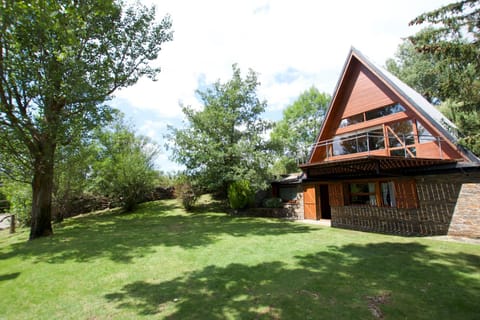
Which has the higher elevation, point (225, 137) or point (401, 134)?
point (225, 137)

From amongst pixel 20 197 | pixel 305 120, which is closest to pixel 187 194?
pixel 20 197

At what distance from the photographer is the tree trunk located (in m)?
10.0

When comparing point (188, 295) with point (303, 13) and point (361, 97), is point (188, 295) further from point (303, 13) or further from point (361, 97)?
point (361, 97)

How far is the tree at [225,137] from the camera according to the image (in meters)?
15.9

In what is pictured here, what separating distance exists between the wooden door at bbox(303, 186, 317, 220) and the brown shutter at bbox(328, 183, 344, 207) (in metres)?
1.47

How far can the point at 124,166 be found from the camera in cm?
1789

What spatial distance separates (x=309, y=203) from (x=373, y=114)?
652cm

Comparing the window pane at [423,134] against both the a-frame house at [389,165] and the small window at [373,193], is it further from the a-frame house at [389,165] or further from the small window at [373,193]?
the small window at [373,193]

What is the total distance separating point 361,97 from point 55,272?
1507cm

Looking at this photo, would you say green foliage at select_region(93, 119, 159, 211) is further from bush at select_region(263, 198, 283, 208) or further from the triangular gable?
the triangular gable

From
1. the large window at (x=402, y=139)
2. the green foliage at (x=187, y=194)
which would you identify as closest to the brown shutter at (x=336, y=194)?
the large window at (x=402, y=139)

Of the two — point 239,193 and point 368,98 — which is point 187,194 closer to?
point 239,193

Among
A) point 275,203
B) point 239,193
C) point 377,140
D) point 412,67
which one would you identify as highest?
point 412,67

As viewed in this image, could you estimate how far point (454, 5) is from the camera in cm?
635
